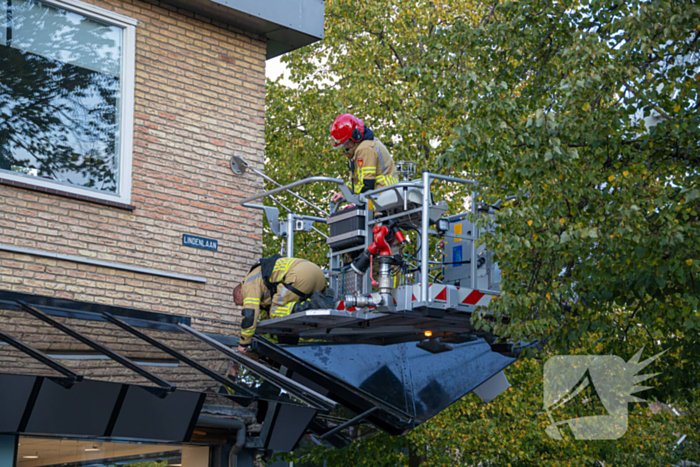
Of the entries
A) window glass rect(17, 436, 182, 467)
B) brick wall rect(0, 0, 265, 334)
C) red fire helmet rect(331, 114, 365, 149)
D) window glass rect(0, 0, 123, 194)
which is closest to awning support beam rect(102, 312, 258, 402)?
brick wall rect(0, 0, 265, 334)

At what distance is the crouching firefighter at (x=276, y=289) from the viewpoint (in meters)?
8.93

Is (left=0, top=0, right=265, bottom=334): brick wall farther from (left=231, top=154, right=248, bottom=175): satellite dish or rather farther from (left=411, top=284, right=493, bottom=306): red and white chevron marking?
(left=411, top=284, right=493, bottom=306): red and white chevron marking

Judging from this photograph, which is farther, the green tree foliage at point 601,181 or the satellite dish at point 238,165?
the satellite dish at point 238,165

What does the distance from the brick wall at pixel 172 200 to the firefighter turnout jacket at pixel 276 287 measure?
2.01ft

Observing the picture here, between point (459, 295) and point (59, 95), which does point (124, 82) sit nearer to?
point (59, 95)

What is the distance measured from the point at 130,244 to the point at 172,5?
3079 mm

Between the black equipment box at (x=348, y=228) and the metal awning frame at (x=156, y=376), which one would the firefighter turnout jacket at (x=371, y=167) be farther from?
the metal awning frame at (x=156, y=376)

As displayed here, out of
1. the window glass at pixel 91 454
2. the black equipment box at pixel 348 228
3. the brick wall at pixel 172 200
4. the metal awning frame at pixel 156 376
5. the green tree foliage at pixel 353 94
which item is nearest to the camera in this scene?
the metal awning frame at pixel 156 376

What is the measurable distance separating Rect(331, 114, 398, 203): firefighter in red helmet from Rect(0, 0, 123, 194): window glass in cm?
259

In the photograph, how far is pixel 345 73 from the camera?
17.2 m

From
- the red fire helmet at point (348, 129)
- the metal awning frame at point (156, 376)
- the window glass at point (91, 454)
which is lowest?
the window glass at point (91, 454)

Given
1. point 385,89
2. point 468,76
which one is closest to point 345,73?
point 385,89

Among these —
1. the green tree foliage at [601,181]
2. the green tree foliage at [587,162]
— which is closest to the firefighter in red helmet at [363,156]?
the green tree foliage at [587,162]

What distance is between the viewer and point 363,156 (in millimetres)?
8891
